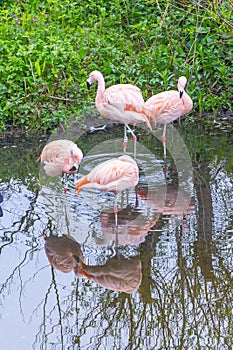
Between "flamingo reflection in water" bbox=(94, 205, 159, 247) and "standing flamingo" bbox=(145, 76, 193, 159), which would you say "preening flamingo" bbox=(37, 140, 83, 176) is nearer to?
"flamingo reflection in water" bbox=(94, 205, 159, 247)

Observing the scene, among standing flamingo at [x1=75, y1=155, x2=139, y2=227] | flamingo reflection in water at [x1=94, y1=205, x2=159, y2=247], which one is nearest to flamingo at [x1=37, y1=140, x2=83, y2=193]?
standing flamingo at [x1=75, y1=155, x2=139, y2=227]

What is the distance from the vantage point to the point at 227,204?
20.6 ft

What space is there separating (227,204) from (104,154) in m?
1.90

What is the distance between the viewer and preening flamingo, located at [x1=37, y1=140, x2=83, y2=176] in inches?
253

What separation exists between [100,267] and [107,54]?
4.71 meters

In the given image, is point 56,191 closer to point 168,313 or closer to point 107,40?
point 168,313

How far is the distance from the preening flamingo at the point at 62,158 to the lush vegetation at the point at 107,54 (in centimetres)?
184

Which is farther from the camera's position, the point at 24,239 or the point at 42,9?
the point at 42,9

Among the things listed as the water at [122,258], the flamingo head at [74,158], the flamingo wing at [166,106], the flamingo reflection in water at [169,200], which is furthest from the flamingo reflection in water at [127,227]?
the flamingo wing at [166,106]

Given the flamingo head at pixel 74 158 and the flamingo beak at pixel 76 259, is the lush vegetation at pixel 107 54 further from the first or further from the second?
the flamingo beak at pixel 76 259

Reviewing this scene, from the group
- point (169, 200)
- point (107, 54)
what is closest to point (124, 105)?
point (169, 200)

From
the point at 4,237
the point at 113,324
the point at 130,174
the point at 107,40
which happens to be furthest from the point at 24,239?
the point at 107,40

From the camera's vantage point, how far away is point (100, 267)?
5305 mm

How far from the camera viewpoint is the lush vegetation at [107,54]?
874 cm
